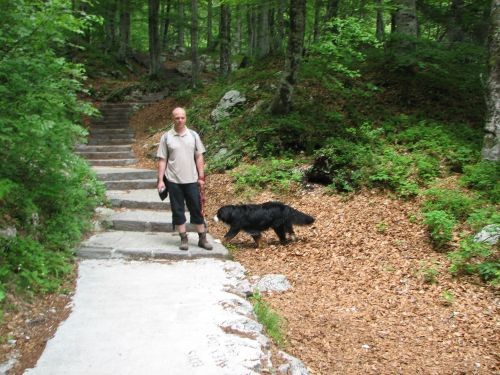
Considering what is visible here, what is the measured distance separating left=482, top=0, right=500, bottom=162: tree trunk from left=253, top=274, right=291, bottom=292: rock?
15.1 ft

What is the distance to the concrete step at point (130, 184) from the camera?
962 centimetres

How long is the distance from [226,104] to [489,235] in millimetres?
8898

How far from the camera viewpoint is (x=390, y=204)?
732 centimetres

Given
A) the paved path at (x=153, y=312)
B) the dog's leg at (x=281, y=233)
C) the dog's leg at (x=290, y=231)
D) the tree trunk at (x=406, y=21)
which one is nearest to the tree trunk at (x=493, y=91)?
the tree trunk at (x=406, y=21)

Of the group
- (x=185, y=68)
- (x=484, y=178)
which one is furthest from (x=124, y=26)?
(x=484, y=178)

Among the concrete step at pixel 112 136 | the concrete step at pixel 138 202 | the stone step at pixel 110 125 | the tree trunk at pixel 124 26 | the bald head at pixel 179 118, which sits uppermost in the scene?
the tree trunk at pixel 124 26

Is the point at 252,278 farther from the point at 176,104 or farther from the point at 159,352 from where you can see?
the point at 176,104

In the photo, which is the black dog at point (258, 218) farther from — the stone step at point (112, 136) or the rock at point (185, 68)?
the rock at point (185, 68)

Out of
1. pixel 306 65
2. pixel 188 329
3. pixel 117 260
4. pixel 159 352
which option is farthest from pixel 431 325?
pixel 306 65

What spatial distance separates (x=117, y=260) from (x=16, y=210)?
1.46m

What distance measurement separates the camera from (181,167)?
233 inches

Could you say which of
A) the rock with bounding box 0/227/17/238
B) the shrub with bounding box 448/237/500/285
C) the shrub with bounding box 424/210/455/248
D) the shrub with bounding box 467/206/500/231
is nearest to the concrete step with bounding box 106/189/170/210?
the rock with bounding box 0/227/17/238

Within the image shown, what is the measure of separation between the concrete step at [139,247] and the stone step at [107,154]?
656 cm

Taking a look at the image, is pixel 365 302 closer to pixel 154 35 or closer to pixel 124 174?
pixel 124 174
